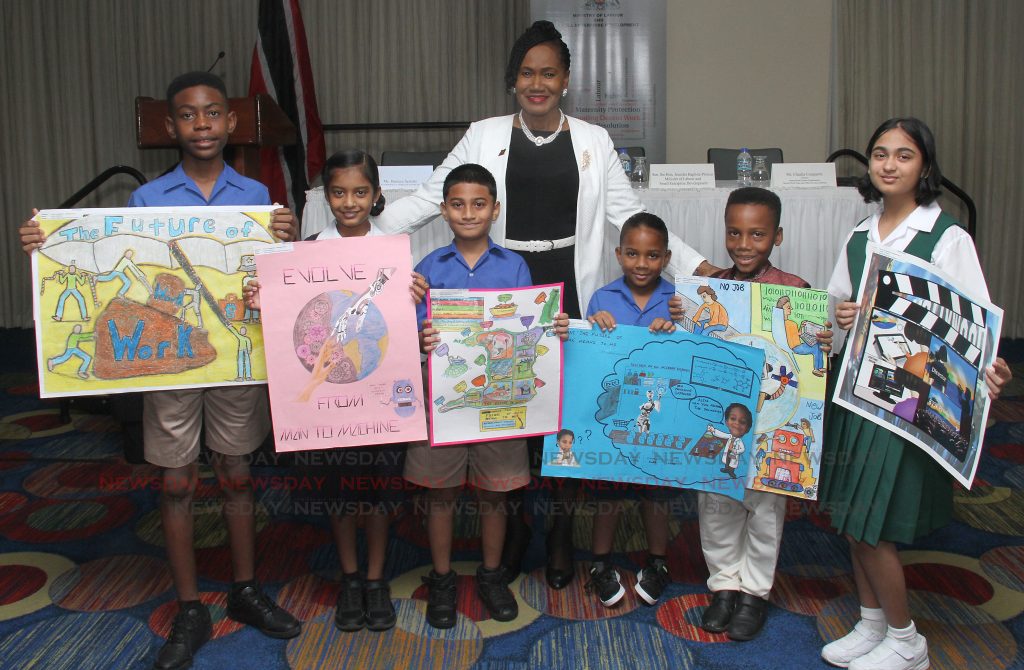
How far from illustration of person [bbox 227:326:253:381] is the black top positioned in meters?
0.78

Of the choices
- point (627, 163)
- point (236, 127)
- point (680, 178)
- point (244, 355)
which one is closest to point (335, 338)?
point (244, 355)

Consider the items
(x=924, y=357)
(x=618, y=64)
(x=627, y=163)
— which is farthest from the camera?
(x=618, y=64)

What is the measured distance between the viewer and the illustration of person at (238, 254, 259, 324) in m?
1.81

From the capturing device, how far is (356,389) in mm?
1849

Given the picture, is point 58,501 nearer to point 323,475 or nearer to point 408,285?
point 323,475

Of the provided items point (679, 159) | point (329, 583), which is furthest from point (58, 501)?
point (679, 159)

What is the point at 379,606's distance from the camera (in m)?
2.00

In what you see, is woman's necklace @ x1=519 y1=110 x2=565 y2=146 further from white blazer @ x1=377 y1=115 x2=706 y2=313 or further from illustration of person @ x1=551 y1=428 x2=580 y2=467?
illustration of person @ x1=551 y1=428 x2=580 y2=467

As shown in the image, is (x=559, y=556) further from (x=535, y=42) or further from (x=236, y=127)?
(x=236, y=127)

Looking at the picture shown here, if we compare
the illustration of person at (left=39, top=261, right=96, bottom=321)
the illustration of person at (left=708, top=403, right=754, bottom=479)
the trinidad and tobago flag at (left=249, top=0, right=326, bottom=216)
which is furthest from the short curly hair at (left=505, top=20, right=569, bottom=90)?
the trinidad and tobago flag at (left=249, top=0, right=326, bottom=216)

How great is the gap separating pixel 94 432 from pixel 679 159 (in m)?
4.36

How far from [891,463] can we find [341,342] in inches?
48.8

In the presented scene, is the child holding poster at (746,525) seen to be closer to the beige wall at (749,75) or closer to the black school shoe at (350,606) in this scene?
the black school shoe at (350,606)

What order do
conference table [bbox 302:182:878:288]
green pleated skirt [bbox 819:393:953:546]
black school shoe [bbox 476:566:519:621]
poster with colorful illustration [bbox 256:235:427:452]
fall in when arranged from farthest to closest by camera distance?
1. conference table [bbox 302:182:878:288]
2. black school shoe [bbox 476:566:519:621]
3. poster with colorful illustration [bbox 256:235:427:452]
4. green pleated skirt [bbox 819:393:953:546]
